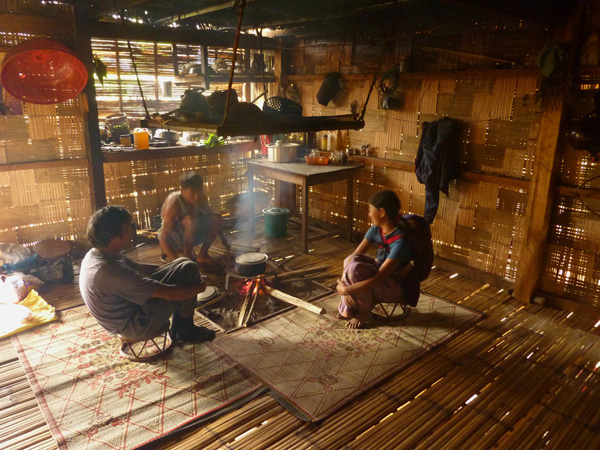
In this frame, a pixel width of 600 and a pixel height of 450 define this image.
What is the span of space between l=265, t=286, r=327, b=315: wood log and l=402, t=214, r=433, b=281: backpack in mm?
1057

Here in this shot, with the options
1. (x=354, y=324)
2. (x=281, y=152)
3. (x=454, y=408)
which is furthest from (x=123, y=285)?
(x=281, y=152)

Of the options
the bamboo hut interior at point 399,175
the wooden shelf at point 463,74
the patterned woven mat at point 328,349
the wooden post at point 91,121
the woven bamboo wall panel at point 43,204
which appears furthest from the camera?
the woven bamboo wall panel at point 43,204

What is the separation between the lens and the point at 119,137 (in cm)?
641

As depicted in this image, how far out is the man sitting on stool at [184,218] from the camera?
520 centimetres

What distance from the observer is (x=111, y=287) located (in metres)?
3.13

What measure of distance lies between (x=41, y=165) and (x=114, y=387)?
11.6ft

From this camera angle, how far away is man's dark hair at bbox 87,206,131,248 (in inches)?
122

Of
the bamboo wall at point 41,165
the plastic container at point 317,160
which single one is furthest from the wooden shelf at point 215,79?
the bamboo wall at point 41,165

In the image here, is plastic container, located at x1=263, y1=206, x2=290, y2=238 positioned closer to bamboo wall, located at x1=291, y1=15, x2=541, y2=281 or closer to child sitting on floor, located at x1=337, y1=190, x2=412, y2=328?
bamboo wall, located at x1=291, y1=15, x2=541, y2=281

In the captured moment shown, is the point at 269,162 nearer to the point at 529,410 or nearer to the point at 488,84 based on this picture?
the point at 488,84

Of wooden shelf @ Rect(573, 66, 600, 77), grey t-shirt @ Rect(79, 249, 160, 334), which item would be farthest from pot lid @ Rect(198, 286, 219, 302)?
wooden shelf @ Rect(573, 66, 600, 77)

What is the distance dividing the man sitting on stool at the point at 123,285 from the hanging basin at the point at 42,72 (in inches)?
84.6

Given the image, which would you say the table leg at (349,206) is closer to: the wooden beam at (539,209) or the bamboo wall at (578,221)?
the wooden beam at (539,209)

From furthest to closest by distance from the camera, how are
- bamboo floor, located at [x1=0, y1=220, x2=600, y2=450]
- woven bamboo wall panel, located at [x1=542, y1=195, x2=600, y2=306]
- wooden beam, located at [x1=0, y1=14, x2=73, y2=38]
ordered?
wooden beam, located at [x1=0, y1=14, x2=73, y2=38], woven bamboo wall panel, located at [x1=542, y1=195, x2=600, y2=306], bamboo floor, located at [x1=0, y1=220, x2=600, y2=450]
